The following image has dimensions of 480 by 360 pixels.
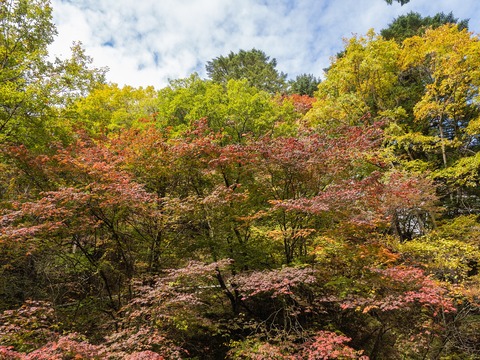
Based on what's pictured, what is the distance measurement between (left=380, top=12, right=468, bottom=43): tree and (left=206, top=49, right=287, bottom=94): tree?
33.0 feet

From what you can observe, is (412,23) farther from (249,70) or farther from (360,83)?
(249,70)

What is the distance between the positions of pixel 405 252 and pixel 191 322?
7.21 metres

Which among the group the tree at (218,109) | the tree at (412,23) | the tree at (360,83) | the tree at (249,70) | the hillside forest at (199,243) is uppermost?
the tree at (249,70)

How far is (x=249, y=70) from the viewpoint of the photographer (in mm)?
26984

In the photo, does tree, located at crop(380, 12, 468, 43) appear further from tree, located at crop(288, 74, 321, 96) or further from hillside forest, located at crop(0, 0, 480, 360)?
hillside forest, located at crop(0, 0, 480, 360)

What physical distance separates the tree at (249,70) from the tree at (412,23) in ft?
33.0

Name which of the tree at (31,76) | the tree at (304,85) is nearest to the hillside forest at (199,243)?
the tree at (31,76)

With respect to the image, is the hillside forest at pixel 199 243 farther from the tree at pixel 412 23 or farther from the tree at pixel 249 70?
the tree at pixel 249 70

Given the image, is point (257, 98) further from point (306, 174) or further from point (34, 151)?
point (34, 151)

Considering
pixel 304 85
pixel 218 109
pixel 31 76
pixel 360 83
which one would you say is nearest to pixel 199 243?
pixel 218 109

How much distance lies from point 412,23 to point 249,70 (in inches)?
534

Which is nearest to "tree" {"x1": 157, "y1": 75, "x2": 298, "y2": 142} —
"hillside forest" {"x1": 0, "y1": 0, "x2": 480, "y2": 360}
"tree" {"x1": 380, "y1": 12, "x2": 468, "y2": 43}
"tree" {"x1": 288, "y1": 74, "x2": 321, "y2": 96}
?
"hillside forest" {"x1": 0, "y1": 0, "x2": 480, "y2": 360}

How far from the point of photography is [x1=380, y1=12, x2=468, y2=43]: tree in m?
19.7

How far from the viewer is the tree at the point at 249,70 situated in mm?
26531
